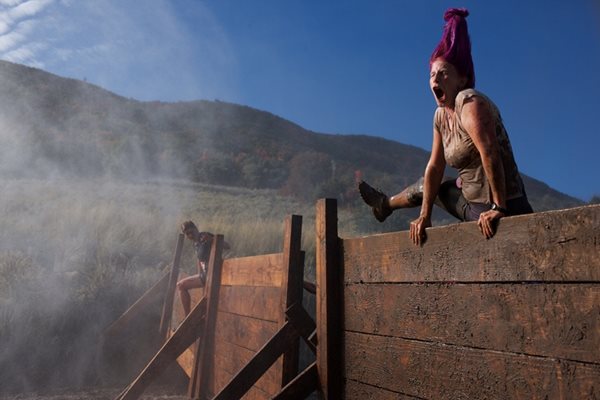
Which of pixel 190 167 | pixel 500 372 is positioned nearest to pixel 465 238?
pixel 500 372

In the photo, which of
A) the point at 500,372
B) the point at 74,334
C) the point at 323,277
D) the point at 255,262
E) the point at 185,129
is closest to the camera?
the point at 500,372

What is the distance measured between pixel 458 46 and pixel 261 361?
2211 millimetres

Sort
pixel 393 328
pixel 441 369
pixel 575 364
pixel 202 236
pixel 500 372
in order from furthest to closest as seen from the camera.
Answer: pixel 202 236 → pixel 393 328 → pixel 441 369 → pixel 500 372 → pixel 575 364

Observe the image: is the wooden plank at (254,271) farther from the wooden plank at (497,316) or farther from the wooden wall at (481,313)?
the wooden plank at (497,316)

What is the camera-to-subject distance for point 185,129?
167ft

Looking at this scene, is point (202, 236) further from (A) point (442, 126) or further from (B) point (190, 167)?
(B) point (190, 167)

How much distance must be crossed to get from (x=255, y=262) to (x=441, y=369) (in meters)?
2.42

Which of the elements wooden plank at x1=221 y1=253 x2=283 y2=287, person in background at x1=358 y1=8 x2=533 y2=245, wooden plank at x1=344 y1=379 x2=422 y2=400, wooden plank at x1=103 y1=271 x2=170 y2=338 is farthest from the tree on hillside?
wooden plank at x1=344 y1=379 x2=422 y2=400

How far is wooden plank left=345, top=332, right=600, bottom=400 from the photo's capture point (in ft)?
4.63

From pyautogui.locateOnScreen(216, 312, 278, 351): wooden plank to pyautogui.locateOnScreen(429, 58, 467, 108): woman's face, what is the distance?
6.57 feet

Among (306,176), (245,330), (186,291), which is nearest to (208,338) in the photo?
(245,330)

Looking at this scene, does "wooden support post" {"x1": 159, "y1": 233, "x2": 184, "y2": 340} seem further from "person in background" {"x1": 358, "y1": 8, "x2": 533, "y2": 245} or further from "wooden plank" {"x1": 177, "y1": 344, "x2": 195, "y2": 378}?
"person in background" {"x1": 358, "y1": 8, "x2": 533, "y2": 245}

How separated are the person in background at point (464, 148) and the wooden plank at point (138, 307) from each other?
598 centimetres

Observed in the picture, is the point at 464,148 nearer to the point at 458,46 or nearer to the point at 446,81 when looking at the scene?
the point at 446,81
